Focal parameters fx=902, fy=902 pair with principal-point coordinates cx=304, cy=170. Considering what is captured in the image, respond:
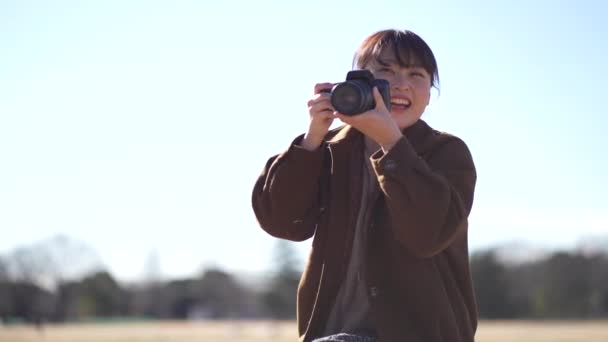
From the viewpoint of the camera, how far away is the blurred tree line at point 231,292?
207ft

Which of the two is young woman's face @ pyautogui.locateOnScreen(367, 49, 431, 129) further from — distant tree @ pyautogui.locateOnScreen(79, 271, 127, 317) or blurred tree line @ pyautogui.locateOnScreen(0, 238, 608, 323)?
distant tree @ pyautogui.locateOnScreen(79, 271, 127, 317)

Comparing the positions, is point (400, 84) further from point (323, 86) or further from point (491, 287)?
point (491, 287)

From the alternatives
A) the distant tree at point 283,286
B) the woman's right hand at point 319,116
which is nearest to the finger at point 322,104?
the woman's right hand at point 319,116

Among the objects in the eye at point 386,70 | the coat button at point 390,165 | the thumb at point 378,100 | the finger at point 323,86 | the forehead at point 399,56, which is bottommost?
the coat button at point 390,165

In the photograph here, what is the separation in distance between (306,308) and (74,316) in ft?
251

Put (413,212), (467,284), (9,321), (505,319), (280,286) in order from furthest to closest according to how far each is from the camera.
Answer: (280,286) < (9,321) < (505,319) < (467,284) < (413,212)

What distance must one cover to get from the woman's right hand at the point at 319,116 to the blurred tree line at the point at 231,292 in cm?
5855

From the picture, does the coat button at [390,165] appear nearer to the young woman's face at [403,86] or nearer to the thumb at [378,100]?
the thumb at [378,100]

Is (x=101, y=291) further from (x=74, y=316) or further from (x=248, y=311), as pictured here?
(x=248, y=311)

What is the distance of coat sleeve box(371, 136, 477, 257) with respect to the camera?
2.81 metres

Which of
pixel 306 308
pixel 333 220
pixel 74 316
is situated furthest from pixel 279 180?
pixel 74 316

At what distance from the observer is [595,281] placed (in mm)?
63781

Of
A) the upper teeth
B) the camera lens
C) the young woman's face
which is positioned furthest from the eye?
the camera lens

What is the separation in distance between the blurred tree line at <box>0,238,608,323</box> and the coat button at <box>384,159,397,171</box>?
5892 centimetres
